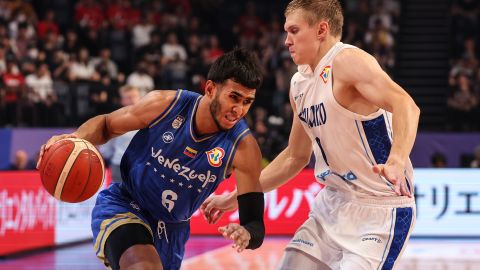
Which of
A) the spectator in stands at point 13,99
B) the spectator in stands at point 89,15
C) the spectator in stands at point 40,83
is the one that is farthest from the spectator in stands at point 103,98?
the spectator in stands at point 89,15

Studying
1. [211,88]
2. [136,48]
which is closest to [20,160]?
[136,48]

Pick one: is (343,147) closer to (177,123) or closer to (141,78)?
(177,123)

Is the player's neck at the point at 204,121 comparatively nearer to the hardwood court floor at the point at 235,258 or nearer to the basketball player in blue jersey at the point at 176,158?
the basketball player in blue jersey at the point at 176,158

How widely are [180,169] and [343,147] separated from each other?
1.03 m

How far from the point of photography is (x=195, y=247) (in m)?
10.7

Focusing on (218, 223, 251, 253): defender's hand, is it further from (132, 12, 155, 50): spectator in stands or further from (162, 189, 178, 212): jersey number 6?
→ (132, 12, 155, 50): spectator in stands

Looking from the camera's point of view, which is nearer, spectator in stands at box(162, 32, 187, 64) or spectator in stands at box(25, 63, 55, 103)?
spectator in stands at box(25, 63, 55, 103)

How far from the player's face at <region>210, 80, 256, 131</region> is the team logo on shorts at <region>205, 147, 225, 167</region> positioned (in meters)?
0.19

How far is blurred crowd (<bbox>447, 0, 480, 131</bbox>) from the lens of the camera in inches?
580

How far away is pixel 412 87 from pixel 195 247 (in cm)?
845

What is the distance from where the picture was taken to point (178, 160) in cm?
486

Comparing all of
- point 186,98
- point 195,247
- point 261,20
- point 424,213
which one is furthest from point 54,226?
point 261,20

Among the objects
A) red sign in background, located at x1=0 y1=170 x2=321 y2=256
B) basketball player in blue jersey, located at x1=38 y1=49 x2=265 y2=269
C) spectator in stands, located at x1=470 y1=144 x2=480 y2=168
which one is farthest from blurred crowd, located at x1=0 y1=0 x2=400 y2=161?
basketball player in blue jersey, located at x1=38 y1=49 x2=265 y2=269

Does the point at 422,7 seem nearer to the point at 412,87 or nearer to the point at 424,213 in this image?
the point at 412,87
